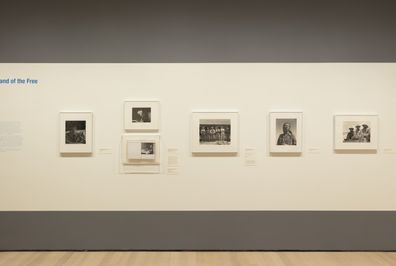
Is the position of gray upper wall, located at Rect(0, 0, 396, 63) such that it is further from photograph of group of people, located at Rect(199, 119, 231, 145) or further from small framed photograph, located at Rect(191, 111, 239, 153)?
photograph of group of people, located at Rect(199, 119, 231, 145)

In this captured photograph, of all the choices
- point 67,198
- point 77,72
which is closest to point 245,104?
point 77,72

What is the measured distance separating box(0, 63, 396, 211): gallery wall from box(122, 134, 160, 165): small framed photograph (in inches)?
5.4

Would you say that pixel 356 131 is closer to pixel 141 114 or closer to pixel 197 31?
pixel 197 31

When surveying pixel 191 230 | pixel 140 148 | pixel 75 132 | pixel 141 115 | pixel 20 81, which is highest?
pixel 20 81

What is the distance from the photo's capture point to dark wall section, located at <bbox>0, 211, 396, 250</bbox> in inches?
252

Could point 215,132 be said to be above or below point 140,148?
above

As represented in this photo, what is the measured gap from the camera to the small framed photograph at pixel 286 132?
6.36 metres

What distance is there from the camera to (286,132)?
20.9 feet

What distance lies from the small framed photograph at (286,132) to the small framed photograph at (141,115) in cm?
198

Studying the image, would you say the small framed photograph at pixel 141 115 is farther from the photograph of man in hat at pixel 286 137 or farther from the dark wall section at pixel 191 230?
the photograph of man in hat at pixel 286 137

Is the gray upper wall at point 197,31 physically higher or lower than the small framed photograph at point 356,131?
higher

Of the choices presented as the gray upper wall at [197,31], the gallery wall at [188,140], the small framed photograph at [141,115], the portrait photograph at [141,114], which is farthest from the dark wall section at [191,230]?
the gray upper wall at [197,31]

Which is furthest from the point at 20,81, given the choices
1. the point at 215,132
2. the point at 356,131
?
the point at 356,131

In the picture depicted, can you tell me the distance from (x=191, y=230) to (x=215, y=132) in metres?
1.72
